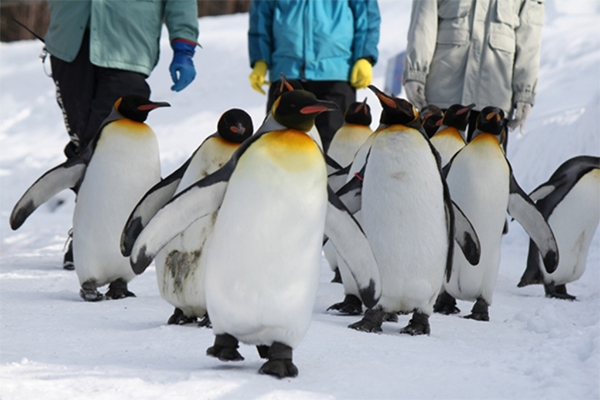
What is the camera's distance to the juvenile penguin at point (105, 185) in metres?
4.07

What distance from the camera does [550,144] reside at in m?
8.05

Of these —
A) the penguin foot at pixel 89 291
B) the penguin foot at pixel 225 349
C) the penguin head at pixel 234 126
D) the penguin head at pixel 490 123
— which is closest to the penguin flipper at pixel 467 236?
the penguin head at pixel 490 123

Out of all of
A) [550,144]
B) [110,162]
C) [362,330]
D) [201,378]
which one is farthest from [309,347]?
[550,144]

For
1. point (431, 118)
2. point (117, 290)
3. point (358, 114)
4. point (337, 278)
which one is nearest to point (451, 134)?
point (431, 118)

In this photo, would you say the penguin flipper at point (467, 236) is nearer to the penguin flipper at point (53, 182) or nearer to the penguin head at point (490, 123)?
the penguin head at point (490, 123)

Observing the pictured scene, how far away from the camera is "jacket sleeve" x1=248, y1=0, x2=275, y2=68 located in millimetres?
5652

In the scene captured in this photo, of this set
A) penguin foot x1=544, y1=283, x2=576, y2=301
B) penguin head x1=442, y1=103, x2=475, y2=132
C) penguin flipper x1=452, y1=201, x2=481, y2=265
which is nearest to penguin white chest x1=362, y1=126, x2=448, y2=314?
penguin flipper x1=452, y1=201, x2=481, y2=265

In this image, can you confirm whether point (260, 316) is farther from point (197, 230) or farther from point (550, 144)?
point (550, 144)

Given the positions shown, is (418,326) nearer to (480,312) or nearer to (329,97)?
(480,312)

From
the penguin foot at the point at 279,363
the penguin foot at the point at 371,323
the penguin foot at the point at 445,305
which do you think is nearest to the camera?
the penguin foot at the point at 279,363

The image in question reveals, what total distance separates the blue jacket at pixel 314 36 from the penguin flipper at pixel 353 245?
2.74 metres

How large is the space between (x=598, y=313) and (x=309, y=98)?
222 cm

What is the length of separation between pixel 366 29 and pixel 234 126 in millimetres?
2462

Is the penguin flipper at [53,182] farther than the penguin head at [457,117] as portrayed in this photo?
No
